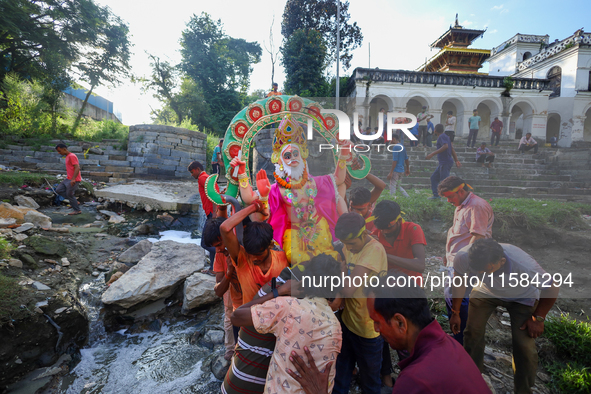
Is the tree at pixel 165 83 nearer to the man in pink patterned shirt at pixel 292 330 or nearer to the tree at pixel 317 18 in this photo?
the tree at pixel 317 18

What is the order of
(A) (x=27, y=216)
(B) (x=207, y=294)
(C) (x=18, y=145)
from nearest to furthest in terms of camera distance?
(B) (x=207, y=294)
(A) (x=27, y=216)
(C) (x=18, y=145)

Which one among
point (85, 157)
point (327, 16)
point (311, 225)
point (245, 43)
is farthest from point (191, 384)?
point (245, 43)

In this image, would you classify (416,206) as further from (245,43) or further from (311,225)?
(245,43)

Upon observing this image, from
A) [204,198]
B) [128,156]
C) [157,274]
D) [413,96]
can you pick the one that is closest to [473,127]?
[204,198]

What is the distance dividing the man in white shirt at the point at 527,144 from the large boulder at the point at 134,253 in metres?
6.43

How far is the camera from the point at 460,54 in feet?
64.3

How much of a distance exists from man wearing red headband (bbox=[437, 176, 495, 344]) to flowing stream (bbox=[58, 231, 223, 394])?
8.67 ft

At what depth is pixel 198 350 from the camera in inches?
144

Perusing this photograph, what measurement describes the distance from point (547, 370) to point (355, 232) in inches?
110

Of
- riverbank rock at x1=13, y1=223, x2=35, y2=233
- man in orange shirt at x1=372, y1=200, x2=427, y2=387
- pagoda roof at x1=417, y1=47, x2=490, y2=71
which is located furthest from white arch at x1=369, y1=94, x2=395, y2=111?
riverbank rock at x1=13, y1=223, x2=35, y2=233

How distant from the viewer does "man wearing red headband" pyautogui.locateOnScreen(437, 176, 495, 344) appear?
8.13ft

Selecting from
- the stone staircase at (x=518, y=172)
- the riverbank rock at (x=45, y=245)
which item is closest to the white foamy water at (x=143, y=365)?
the riverbank rock at (x=45, y=245)

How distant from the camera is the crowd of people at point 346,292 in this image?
4.71 ft

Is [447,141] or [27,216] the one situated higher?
[447,141]
